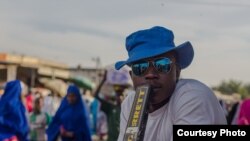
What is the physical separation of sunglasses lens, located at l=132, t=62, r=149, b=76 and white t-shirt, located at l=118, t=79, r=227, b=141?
Answer: 0.19 metres

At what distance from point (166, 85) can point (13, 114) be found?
6.50m

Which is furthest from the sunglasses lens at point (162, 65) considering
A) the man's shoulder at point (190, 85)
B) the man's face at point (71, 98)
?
the man's face at point (71, 98)

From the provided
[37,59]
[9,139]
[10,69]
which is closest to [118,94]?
[9,139]

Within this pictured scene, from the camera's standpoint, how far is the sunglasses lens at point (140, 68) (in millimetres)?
2479

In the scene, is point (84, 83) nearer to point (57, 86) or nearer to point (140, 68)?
point (57, 86)

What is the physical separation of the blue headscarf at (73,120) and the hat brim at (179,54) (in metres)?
6.79

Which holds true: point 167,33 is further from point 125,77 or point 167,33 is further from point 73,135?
point 73,135

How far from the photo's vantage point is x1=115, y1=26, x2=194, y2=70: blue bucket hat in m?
2.54

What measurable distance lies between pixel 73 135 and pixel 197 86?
6.96 m

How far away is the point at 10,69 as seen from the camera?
32062mm

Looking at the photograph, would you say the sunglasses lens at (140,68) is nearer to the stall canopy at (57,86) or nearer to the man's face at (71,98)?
the man's face at (71,98)

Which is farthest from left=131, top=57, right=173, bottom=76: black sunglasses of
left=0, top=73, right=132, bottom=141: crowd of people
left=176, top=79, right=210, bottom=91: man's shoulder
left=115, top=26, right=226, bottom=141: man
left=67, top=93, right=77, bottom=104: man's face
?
left=67, top=93, right=77, bottom=104: man's face

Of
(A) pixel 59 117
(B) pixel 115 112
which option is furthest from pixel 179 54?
(A) pixel 59 117

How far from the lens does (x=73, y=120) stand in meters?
9.66
